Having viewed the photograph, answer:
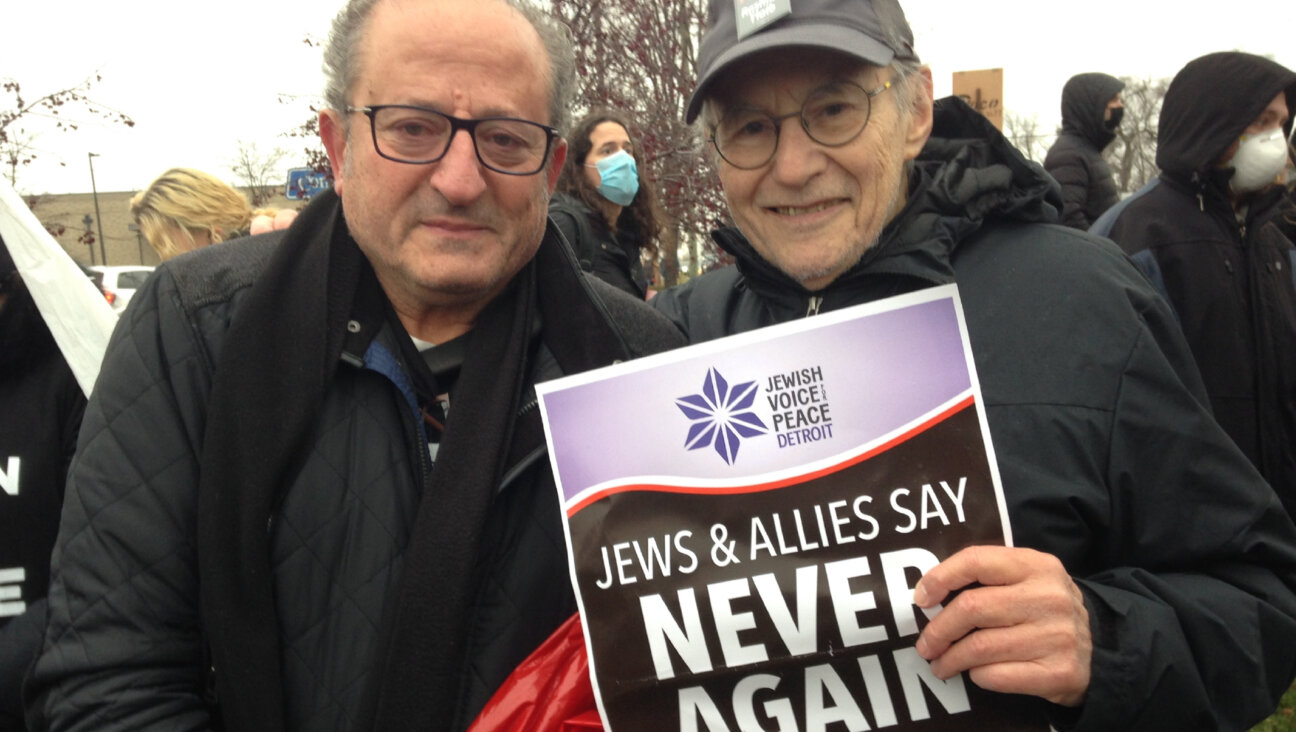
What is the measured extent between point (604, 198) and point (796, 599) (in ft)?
10.8

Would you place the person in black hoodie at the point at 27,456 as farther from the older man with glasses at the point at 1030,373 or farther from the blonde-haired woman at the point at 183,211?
the blonde-haired woman at the point at 183,211

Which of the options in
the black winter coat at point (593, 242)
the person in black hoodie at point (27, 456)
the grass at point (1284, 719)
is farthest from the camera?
the black winter coat at point (593, 242)

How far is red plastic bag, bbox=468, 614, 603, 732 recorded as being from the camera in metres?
1.46

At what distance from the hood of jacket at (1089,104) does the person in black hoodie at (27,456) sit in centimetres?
514

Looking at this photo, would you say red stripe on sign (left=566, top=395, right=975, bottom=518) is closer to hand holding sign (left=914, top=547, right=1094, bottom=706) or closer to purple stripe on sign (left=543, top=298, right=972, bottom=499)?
purple stripe on sign (left=543, top=298, right=972, bottom=499)

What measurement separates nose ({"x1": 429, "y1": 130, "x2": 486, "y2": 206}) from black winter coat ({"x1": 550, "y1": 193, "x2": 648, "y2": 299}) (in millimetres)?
2126

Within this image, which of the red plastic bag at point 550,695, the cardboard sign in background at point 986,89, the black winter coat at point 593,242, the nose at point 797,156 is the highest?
the cardboard sign in background at point 986,89

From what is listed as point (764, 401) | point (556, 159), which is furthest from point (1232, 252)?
point (764, 401)

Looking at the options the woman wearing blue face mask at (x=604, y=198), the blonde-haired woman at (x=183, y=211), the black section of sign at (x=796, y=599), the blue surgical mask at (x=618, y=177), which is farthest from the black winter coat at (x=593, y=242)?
the black section of sign at (x=796, y=599)

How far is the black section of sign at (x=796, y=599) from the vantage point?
133 cm

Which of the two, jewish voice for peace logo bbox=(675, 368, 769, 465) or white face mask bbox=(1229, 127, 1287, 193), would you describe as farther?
white face mask bbox=(1229, 127, 1287, 193)

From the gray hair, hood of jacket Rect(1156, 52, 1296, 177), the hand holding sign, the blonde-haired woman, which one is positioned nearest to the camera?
the hand holding sign

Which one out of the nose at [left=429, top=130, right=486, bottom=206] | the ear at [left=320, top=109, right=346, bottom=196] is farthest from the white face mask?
the ear at [left=320, top=109, right=346, bottom=196]

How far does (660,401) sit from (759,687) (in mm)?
446
